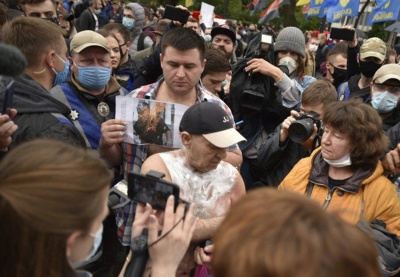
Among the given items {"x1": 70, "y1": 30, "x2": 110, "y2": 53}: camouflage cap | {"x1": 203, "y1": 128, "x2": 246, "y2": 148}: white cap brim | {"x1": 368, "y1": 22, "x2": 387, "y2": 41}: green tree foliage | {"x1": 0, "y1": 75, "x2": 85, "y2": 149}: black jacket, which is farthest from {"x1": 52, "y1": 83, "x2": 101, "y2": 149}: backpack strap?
{"x1": 368, "y1": 22, "x2": 387, "y2": 41}: green tree foliage

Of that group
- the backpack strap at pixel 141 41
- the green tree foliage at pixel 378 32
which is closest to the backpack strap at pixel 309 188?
the backpack strap at pixel 141 41

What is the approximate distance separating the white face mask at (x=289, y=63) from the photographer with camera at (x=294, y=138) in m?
0.59

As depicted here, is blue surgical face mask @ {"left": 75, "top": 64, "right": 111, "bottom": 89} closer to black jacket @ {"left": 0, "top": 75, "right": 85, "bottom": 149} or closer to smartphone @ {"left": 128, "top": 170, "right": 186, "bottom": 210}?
black jacket @ {"left": 0, "top": 75, "right": 85, "bottom": 149}

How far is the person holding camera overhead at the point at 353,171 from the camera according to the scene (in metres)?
2.68

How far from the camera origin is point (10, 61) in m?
1.50

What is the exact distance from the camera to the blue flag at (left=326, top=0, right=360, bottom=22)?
30.0ft

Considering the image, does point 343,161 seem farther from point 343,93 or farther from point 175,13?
point 343,93

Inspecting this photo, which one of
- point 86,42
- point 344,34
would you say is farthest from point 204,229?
point 344,34

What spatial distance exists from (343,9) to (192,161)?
8.24 meters

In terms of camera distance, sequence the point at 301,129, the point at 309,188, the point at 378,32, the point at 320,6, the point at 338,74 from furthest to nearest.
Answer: the point at 378,32 < the point at 320,6 < the point at 338,74 < the point at 301,129 < the point at 309,188

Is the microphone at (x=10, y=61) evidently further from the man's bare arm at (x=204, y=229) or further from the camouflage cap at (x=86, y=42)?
the camouflage cap at (x=86, y=42)

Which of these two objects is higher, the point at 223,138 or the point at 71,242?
the point at 71,242

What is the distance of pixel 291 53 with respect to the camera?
4.21 m

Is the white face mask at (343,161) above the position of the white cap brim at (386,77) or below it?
below
